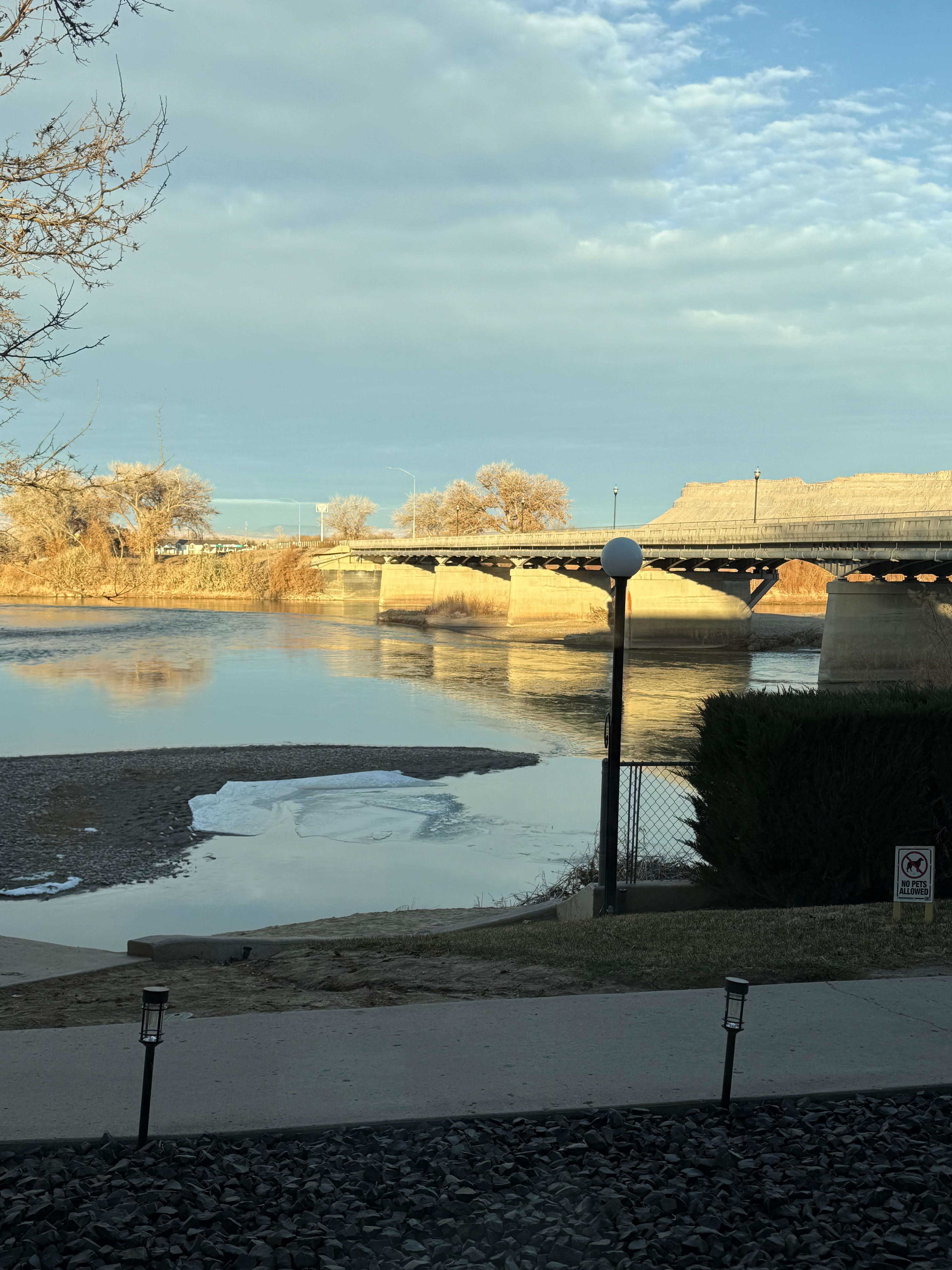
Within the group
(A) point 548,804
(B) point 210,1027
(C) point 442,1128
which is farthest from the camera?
(A) point 548,804

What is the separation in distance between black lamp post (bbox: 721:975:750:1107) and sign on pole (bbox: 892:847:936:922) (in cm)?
369

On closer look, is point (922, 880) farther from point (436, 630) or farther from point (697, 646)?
point (436, 630)

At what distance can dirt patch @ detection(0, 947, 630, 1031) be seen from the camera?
6.71 metres

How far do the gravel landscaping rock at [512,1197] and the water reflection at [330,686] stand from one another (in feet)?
76.3

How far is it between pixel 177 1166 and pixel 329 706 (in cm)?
3322

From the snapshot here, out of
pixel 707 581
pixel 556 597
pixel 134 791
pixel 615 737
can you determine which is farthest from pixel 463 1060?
pixel 556 597

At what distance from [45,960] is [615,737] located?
5.51 meters

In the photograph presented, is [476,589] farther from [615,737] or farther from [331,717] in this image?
[615,737]

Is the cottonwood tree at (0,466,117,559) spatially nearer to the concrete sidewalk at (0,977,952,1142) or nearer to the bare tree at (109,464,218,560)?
the bare tree at (109,464,218,560)

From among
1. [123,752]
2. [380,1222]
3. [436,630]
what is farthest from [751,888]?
[436,630]

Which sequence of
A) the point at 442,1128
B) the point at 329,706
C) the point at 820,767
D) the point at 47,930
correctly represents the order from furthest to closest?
the point at 329,706 → the point at 47,930 → the point at 820,767 → the point at 442,1128

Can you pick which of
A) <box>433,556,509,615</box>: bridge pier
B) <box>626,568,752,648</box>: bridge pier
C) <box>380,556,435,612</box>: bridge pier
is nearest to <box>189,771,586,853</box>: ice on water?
<box>626,568,752,648</box>: bridge pier

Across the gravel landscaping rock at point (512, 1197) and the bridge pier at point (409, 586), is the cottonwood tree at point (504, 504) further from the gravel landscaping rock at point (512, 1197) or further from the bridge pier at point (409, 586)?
the gravel landscaping rock at point (512, 1197)

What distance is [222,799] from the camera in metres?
19.3
